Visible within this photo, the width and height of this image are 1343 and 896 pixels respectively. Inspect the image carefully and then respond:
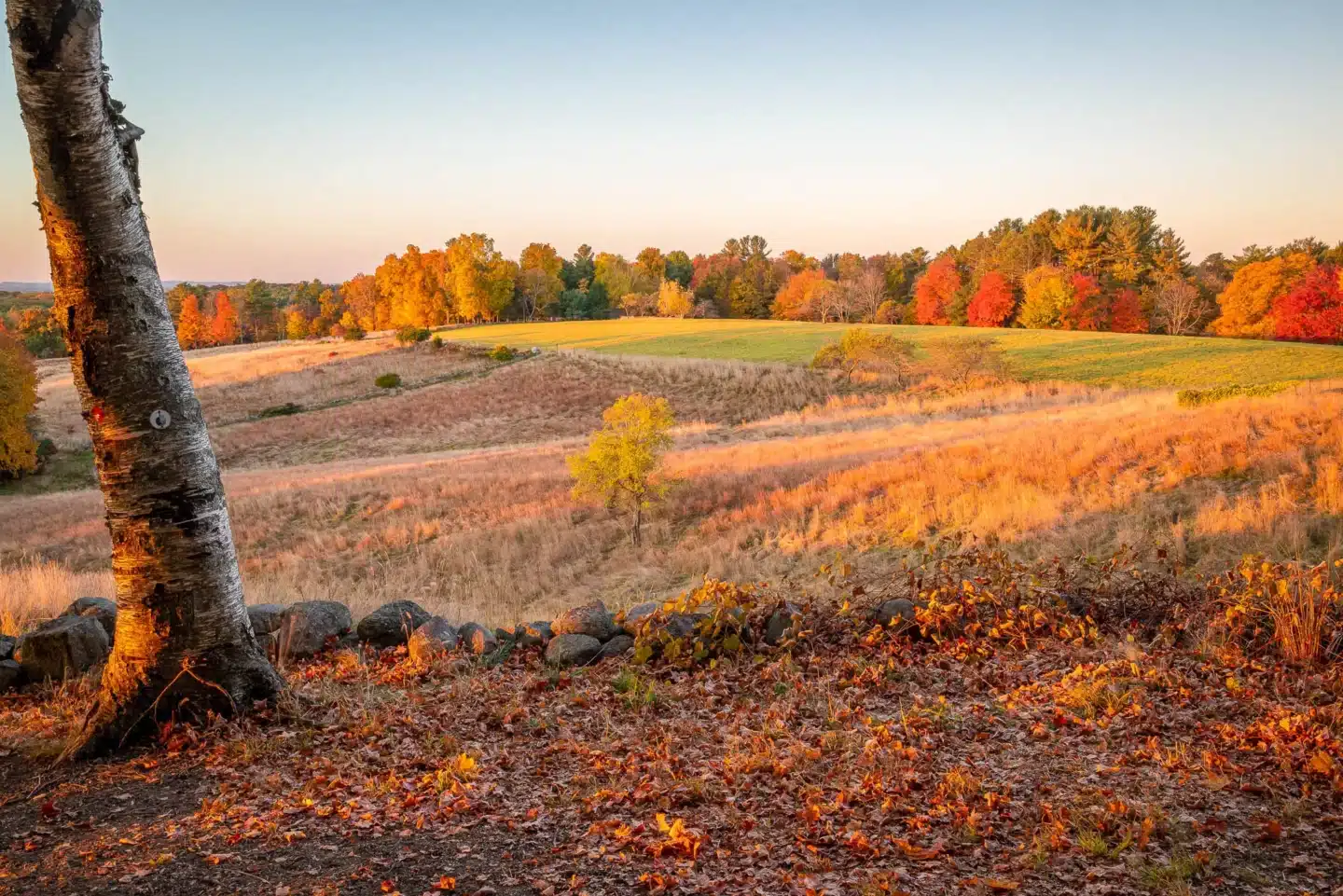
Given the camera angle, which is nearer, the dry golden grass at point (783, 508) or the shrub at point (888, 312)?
the dry golden grass at point (783, 508)

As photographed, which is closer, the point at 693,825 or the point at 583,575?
the point at 693,825

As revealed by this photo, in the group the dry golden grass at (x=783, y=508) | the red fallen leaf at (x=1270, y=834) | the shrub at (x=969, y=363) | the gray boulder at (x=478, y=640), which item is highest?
the shrub at (x=969, y=363)

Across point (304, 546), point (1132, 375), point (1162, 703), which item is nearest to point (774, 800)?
point (1162, 703)

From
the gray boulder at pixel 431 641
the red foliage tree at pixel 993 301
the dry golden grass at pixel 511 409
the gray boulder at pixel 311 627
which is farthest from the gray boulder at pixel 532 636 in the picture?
the red foliage tree at pixel 993 301

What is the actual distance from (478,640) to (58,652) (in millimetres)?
3260

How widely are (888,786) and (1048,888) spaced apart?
3.02 feet

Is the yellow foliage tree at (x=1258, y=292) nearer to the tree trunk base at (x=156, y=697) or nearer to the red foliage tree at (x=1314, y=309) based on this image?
the red foliage tree at (x=1314, y=309)

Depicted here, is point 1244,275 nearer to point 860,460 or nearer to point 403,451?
point 860,460

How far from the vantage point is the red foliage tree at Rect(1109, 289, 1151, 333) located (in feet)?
218

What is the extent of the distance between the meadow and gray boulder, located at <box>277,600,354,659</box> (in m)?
2.17

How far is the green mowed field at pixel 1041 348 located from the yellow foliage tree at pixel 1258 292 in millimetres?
9212

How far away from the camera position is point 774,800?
388cm

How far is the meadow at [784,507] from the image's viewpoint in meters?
10.0

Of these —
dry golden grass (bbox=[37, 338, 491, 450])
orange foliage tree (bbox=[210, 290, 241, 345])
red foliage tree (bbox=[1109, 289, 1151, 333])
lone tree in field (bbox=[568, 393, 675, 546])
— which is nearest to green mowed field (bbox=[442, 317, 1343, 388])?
dry golden grass (bbox=[37, 338, 491, 450])
